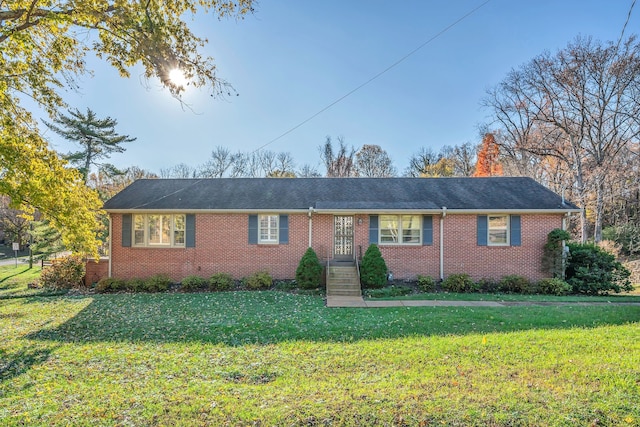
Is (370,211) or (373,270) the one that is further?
(370,211)

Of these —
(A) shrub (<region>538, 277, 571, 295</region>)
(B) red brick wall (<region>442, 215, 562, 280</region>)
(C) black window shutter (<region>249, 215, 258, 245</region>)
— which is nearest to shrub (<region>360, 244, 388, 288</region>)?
(B) red brick wall (<region>442, 215, 562, 280</region>)

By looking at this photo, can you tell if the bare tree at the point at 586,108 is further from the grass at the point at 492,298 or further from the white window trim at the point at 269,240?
the white window trim at the point at 269,240

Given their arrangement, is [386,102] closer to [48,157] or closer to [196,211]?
[196,211]

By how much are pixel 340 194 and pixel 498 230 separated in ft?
22.0

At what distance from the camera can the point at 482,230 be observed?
14070 millimetres

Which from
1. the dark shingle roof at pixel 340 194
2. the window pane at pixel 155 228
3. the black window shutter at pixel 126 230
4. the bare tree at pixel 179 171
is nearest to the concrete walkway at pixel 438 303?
the dark shingle roof at pixel 340 194

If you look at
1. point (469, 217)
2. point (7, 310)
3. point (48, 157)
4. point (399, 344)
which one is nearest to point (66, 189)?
point (48, 157)

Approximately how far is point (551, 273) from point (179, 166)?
148 feet

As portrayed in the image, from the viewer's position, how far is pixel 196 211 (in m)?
14.4

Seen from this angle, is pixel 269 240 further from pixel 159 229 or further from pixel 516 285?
pixel 516 285

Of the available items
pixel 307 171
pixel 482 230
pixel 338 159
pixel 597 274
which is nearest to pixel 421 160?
pixel 338 159

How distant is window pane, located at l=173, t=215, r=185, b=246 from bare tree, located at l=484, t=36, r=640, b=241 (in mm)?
24283

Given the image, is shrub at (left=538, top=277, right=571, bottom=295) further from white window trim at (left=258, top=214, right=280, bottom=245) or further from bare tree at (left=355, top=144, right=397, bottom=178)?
bare tree at (left=355, top=144, right=397, bottom=178)

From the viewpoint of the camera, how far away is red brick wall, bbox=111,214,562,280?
1395 centimetres
